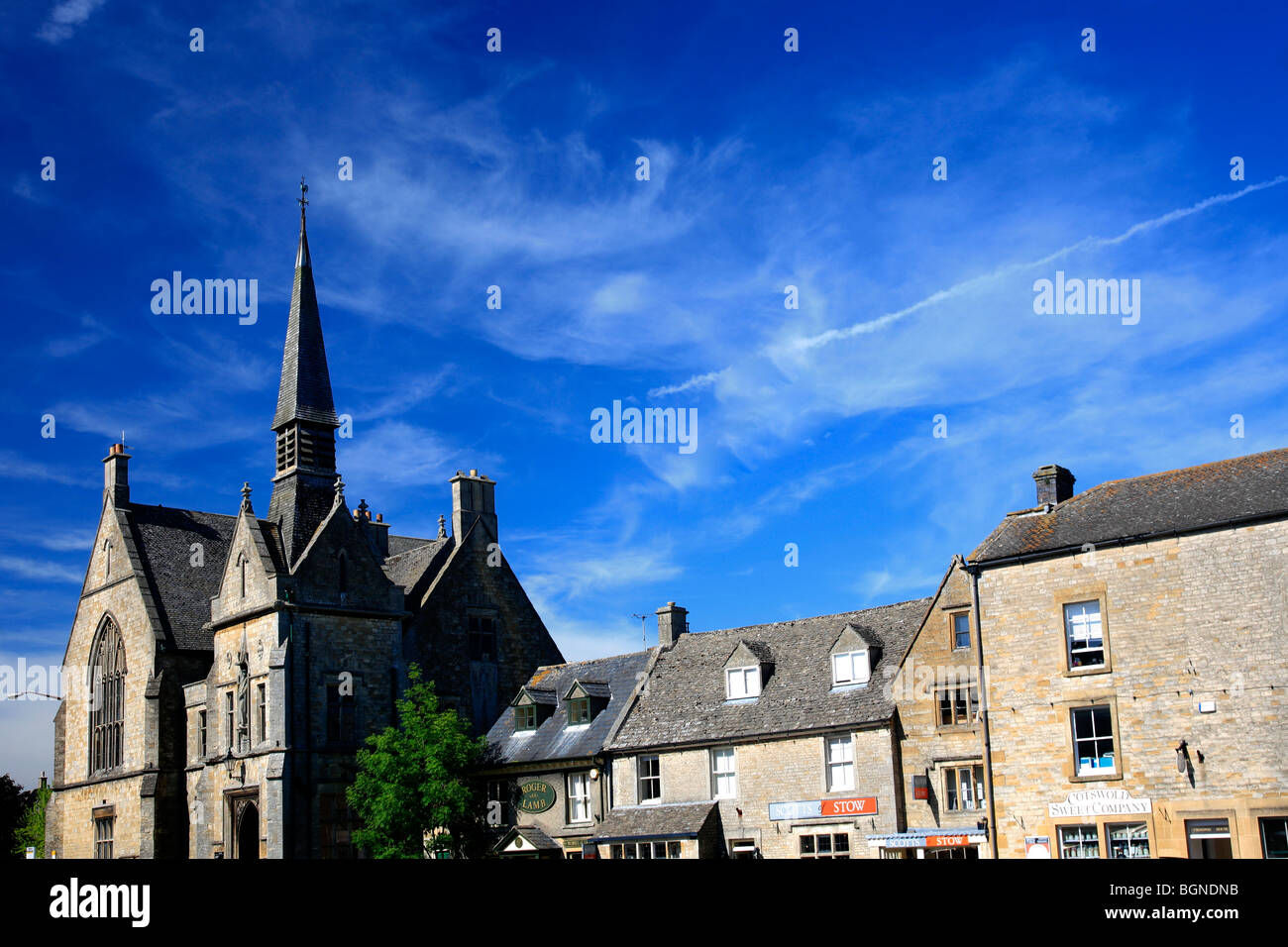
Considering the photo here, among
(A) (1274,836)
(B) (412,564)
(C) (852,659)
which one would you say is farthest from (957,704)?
(B) (412,564)

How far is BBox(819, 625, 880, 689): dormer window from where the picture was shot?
42.7m

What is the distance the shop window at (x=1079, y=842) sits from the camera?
113 ft

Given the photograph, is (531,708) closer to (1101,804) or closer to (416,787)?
(416,787)

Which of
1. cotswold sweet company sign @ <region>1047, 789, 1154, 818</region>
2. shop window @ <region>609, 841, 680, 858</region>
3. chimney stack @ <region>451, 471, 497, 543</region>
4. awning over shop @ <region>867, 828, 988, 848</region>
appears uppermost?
chimney stack @ <region>451, 471, 497, 543</region>

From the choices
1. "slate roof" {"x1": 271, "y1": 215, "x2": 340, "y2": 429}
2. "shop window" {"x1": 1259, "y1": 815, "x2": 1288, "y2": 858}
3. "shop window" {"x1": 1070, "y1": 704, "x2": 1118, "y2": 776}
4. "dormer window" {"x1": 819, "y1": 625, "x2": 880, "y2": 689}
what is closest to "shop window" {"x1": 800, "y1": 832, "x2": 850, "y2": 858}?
"dormer window" {"x1": 819, "y1": 625, "x2": 880, "y2": 689}

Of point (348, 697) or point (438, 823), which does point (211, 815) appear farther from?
point (438, 823)

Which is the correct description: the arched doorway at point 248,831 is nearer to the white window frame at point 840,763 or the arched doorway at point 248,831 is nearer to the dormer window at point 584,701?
the dormer window at point 584,701

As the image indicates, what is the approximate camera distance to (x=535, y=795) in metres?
49.0

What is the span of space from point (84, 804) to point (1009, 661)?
152 ft

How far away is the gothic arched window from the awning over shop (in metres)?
38.1

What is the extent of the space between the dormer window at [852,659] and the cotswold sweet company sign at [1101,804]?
862 cm

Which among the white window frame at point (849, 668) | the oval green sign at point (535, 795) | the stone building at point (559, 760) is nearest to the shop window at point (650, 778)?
the stone building at point (559, 760)

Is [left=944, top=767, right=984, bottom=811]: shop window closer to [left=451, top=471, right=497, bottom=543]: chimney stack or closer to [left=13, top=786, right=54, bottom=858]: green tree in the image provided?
[left=451, top=471, right=497, bottom=543]: chimney stack
